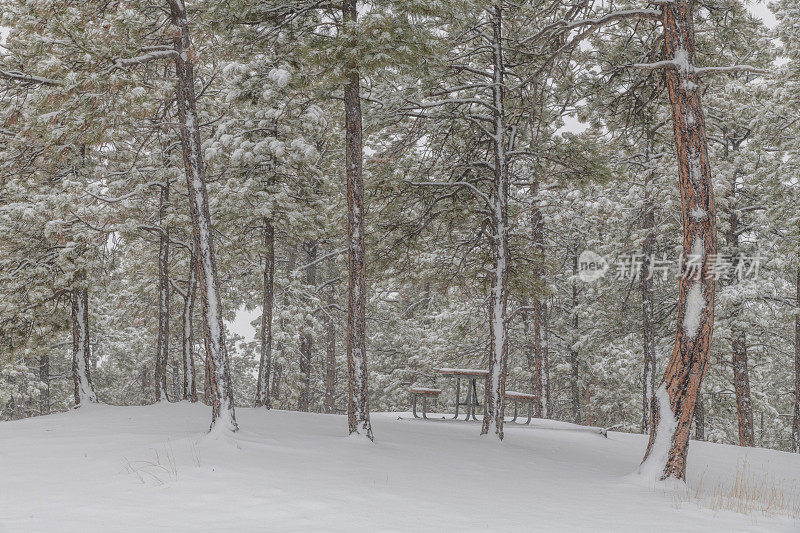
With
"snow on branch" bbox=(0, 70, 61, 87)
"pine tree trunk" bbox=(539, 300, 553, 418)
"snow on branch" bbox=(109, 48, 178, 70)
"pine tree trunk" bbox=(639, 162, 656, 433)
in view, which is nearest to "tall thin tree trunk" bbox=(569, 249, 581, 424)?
"pine tree trunk" bbox=(539, 300, 553, 418)

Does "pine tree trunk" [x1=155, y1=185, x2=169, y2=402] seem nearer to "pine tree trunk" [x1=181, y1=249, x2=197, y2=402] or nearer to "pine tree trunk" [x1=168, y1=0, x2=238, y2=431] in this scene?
"pine tree trunk" [x1=181, y1=249, x2=197, y2=402]

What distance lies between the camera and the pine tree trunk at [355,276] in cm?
980

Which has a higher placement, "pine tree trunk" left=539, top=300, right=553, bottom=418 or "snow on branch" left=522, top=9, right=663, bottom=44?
"snow on branch" left=522, top=9, right=663, bottom=44

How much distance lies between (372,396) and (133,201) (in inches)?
744

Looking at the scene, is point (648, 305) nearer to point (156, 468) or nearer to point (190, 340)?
Result: point (190, 340)

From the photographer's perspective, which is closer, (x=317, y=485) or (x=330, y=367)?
(x=317, y=485)

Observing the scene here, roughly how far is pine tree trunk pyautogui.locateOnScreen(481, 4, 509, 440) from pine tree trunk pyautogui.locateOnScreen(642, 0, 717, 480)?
419 centimetres

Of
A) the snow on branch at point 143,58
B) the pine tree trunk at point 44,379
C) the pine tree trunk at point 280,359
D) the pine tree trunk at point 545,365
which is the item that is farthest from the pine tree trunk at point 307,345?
the snow on branch at point 143,58

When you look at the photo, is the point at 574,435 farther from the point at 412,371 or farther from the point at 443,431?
the point at 412,371

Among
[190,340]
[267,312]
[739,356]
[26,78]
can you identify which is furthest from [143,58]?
[739,356]

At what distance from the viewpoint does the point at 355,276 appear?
996cm

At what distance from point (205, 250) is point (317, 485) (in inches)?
185

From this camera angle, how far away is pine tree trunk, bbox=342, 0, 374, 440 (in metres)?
9.80

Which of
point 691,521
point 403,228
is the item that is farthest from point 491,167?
point 691,521
